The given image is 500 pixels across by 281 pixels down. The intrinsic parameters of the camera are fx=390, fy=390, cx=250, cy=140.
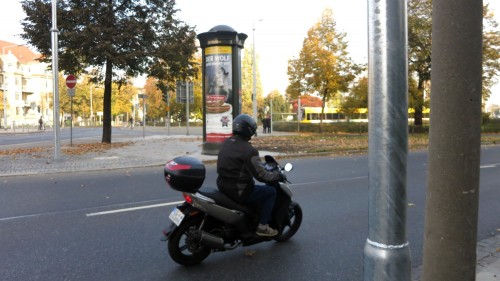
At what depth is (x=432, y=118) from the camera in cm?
189

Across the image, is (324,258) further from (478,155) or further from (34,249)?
(34,249)

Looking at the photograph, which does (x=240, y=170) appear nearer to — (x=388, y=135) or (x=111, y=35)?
(x=388, y=135)

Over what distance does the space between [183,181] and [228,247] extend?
1.00 metres

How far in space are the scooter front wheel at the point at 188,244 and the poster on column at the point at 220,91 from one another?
11.3 metres

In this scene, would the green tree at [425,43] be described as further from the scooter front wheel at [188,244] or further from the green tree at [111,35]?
the scooter front wheel at [188,244]

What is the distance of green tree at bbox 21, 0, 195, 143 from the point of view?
17531mm

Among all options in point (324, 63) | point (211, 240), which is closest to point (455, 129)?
point (211, 240)

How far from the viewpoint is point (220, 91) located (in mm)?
15664

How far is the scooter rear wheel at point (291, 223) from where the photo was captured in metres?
4.95

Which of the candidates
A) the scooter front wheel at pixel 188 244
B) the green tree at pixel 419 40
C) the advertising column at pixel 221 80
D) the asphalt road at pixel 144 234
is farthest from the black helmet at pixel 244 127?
the green tree at pixel 419 40

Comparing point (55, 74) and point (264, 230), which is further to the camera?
point (55, 74)

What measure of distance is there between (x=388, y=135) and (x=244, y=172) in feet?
8.09

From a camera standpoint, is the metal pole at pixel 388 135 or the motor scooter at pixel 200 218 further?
the motor scooter at pixel 200 218

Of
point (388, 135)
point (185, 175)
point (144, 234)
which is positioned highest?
point (388, 135)
